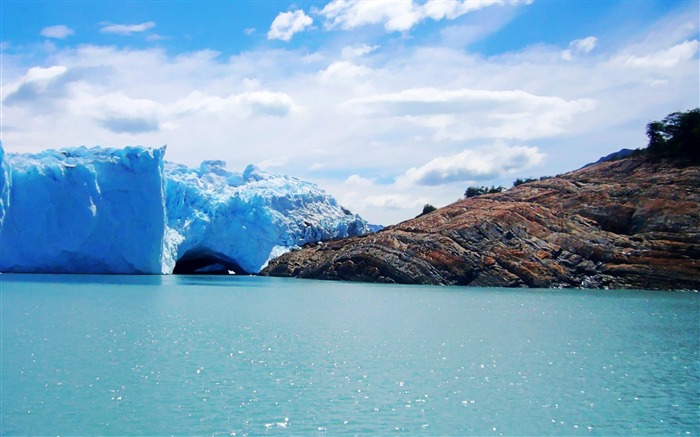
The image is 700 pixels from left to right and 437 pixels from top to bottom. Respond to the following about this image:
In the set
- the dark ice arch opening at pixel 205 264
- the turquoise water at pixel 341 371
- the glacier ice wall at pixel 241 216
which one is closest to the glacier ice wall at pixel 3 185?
the glacier ice wall at pixel 241 216

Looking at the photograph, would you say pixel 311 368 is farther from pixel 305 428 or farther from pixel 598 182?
pixel 598 182

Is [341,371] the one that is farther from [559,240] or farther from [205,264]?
[205,264]

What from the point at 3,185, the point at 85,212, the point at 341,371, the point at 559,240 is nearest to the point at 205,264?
the point at 85,212

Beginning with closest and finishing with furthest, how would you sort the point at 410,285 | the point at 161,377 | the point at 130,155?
the point at 161,377 → the point at 410,285 → the point at 130,155

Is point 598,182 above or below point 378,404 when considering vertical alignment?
above

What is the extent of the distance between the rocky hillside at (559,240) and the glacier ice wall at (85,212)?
1663 centimetres

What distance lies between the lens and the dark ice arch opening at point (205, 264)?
69562mm

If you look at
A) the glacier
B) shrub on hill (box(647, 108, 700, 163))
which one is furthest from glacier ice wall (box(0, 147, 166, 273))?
shrub on hill (box(647, 108, 700, 163))

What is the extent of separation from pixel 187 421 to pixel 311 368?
489cm

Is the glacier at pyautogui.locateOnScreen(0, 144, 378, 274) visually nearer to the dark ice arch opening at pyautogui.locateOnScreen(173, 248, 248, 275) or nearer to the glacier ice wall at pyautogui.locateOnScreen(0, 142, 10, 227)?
the glacier ice wall at pyautogui.locateOnScreen(0, 142, 10, 227)

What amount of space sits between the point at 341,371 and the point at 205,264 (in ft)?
217

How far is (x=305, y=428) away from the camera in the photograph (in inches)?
433

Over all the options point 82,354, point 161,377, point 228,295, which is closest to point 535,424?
point 161,377

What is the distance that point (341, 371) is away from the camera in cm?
1539
